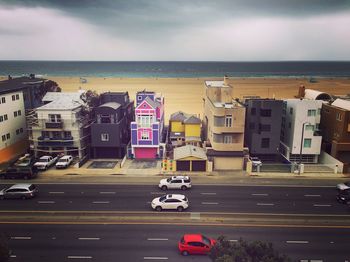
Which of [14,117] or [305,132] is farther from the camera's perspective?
[14,117]

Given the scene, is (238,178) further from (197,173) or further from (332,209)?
(332,209)

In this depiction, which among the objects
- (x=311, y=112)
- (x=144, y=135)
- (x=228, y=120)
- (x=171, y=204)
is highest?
(x=311, y=112)

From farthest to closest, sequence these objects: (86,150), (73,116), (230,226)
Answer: (86,150)
(73,116)
(230,226)

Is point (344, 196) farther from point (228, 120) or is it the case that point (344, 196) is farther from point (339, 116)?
point (228, 120)

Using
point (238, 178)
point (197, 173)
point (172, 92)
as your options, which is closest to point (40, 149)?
point (197, 173)

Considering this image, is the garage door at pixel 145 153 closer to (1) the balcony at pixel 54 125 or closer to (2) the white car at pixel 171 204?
(1) the balcony at pixel 54 125

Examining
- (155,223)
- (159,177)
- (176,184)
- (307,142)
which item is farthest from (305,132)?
(155,223)

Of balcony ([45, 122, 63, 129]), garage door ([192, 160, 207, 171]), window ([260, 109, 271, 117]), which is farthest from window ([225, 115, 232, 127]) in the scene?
balcony ([45, 122, 63, 129])
